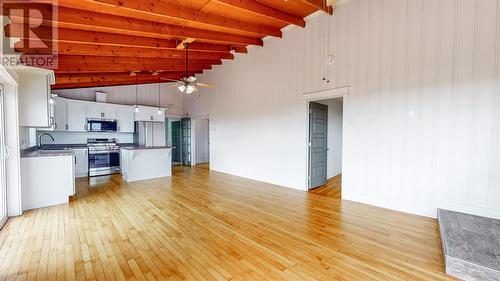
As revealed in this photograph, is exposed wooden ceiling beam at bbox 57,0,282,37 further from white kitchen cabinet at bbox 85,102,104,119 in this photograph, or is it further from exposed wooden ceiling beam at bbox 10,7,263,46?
white kitchen cabinet at bbox 85,102,104,119

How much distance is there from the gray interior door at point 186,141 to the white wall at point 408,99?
4.93 m

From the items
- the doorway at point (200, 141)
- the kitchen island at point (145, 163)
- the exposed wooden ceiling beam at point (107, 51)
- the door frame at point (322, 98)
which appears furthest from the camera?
the doorway at point (200, 141)

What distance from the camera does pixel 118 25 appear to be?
368 centimetres

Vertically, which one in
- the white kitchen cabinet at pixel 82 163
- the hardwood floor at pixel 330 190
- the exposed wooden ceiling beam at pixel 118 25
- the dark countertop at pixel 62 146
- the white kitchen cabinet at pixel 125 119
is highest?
the exposed wooden ceiling beam at pixel 118 25

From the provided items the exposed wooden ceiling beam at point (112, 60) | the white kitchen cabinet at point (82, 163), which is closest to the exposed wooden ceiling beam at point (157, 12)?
the exposed wooden ceiling beam at point (112, 60)

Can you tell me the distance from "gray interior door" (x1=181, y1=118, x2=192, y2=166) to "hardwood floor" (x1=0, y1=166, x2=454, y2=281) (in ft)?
16.4

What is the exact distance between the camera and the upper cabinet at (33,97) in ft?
12.4

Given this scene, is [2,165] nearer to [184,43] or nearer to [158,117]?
[184,43]

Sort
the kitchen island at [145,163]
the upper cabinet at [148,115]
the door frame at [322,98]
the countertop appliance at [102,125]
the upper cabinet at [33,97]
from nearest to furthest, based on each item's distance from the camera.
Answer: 1. the upper cabinet at [33,97]
2. the door frame at [322,98]
3. the kitchen island at [145,163]
4. the countertop appliance at [102,125]
5. the upper cabinet at [148,115]

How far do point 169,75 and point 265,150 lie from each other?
14.9ft

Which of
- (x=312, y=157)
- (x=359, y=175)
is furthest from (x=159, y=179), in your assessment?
(x=359, y=175)

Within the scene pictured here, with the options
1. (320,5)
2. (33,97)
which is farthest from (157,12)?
(320,5)

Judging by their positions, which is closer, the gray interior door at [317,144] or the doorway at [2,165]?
the doorway at [2,165]

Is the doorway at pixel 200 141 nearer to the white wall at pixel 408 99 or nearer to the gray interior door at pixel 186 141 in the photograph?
the gray interior door at pixel 186 141
